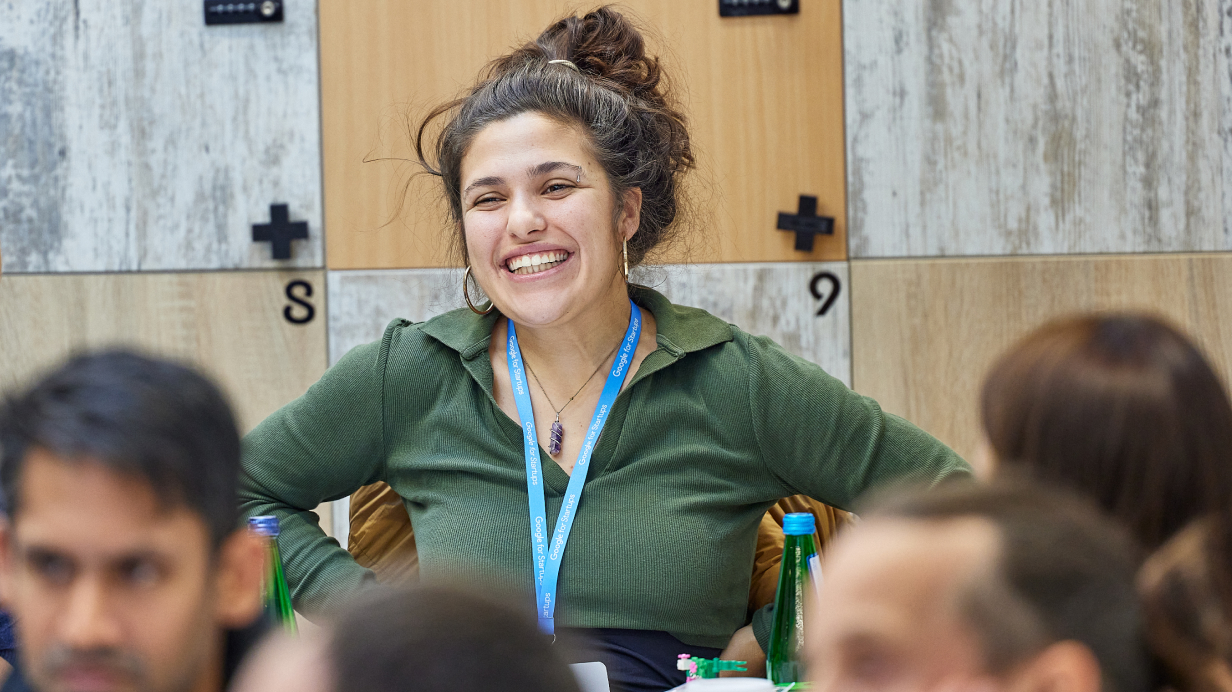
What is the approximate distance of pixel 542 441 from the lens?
199 centimetres

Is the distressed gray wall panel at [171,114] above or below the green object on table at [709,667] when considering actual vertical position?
above

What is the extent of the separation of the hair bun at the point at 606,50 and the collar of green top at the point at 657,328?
0.37 metres

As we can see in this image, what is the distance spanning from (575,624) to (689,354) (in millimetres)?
481

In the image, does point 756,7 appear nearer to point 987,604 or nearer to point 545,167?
point 545,167

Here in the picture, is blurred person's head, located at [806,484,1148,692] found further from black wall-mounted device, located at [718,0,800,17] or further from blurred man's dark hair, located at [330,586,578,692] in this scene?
black wall-mounted device, located at [718,0,800,17]

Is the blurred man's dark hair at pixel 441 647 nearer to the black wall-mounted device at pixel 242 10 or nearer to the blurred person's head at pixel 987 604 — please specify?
the blurred person's head at pixel 987 604

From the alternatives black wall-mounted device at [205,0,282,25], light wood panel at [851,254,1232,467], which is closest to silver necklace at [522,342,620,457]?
light wood panel at [851,254,1232,467]

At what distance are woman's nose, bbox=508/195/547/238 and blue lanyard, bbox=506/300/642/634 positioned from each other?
0.20 m

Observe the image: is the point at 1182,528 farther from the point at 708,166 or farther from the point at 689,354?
the point at 708,166

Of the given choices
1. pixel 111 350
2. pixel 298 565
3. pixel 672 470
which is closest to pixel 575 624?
pixel 672 470

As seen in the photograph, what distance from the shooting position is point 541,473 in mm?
1937

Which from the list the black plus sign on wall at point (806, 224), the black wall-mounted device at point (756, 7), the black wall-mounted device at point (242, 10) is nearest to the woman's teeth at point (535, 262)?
the black plus sign on wall at point (806, 224)

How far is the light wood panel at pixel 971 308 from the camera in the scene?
3.23m

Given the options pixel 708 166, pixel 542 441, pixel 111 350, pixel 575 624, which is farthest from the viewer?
pixel 708 166
